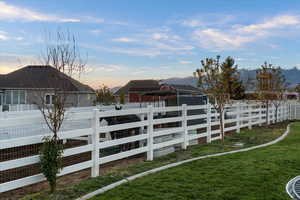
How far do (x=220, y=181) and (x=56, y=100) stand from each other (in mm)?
3074

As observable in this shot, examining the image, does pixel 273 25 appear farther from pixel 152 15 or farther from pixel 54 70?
pixel 54 70

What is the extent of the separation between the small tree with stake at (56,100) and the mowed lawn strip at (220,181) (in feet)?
2.79

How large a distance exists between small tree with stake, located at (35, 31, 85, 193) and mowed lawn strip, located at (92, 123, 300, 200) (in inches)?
33.5

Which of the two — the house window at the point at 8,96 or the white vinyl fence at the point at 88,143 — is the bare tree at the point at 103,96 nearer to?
the house window at the point at 8,96

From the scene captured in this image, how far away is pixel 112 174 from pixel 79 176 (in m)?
0.67

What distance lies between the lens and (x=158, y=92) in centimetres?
1435

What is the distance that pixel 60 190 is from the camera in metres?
4.36

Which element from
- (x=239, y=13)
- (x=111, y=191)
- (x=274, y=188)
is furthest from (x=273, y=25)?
(x=111, y=191)

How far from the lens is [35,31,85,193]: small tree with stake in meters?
4.15

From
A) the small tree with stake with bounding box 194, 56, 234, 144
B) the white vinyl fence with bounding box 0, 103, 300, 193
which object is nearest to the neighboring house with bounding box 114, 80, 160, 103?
the small tree with stake with bounding box 194, 56, 234, 144

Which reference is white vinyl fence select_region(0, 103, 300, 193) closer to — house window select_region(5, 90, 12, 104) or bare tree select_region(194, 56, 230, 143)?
bare tree select_region(194, 56, 230, 143)

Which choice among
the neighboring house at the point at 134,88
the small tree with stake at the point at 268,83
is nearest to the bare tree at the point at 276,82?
the small tree with stake at the point at 268,83

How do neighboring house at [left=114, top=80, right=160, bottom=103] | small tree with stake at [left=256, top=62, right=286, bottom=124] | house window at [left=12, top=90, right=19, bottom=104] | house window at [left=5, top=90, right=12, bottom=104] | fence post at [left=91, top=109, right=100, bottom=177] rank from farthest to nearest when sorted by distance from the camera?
neighboring house at [left=114, top=80, right=160, bottom=103] → house window at [left=12, top=90, right=19, bottom=104] → house window at [left=5, top=90, right=12, bottom=104] → small tree with stake at [left=256, top=62, right=286, bottom=124] → fence post at [left=91, top=109, right=100, bottom=177]

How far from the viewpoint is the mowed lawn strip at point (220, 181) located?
4098 mm
